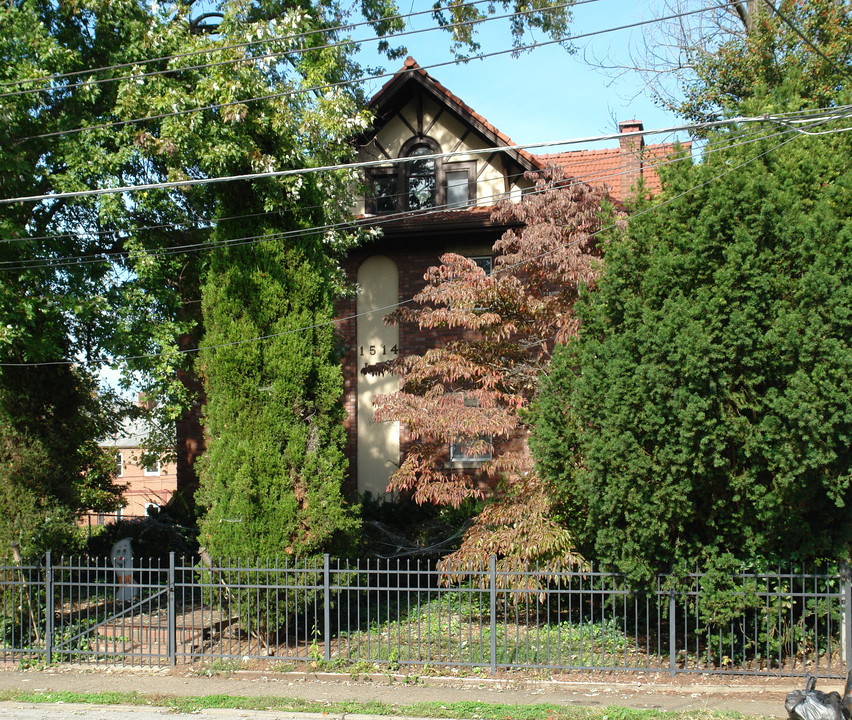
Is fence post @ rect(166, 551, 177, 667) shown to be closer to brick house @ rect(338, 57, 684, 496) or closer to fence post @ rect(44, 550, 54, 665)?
fence post @ rect(44, 550, 54, 665)

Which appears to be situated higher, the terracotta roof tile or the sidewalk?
the terracotta roof tile

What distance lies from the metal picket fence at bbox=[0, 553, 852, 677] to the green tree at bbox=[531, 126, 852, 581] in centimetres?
53

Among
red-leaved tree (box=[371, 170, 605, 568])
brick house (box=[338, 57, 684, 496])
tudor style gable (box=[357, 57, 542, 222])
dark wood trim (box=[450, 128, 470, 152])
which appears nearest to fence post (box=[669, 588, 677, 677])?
red-leaved tree (box=[371, 170, 605, 568])

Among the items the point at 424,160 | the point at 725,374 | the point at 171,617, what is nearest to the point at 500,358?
the point at 725,374

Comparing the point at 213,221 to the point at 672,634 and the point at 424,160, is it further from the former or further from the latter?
the point at 672,634

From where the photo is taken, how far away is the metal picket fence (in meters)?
8.06

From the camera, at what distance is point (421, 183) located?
50.2 feet

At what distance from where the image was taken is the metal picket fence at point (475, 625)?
26.5 ft

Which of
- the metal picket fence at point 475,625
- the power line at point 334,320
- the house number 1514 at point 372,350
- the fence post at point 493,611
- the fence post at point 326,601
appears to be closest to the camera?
the power line at point 334,320

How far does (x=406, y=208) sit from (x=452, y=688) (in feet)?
31.5

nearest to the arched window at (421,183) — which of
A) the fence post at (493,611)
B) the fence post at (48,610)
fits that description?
the fence post at (493,611)

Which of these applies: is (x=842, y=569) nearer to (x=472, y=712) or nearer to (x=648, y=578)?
(x=648, y=578)

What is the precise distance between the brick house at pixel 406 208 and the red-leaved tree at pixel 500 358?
3.49m

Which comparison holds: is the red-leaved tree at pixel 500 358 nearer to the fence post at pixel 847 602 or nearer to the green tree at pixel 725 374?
the green tree at pixel 725 374
